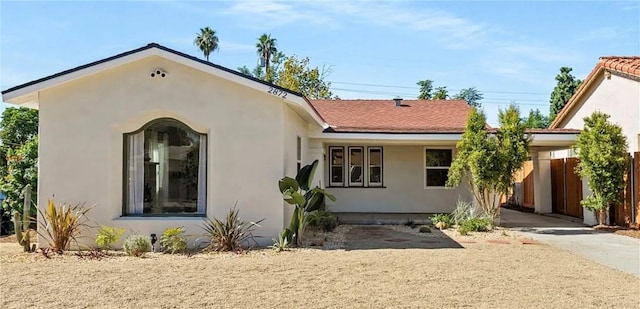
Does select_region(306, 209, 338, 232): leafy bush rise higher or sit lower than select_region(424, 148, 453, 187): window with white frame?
lower

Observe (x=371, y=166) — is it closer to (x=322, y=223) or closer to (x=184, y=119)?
(x=322, y=223)

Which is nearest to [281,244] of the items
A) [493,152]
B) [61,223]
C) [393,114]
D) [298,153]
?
[298,153]

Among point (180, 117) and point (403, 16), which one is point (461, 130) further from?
point (180, 117)

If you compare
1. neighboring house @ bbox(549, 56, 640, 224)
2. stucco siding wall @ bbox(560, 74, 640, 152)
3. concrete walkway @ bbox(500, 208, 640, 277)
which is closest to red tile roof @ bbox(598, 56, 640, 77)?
neighboring house @ bbox(549, 56, 640, 224)

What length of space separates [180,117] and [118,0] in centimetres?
304

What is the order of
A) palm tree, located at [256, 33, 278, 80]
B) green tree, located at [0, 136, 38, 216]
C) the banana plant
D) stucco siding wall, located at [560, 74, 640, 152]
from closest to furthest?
the banana plant < green tree, located at [0, 136, 38, 216] < stucco siding wall, located at [560, 74, 640, 152] < palm tree, located at [256, 33, 278, 80]

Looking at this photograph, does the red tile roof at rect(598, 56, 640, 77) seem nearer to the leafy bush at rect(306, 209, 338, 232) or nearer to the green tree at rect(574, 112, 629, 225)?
the green tree at rect(574, 112, 629, 225)

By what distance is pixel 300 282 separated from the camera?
7.78m

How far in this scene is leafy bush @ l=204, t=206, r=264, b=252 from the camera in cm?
1070

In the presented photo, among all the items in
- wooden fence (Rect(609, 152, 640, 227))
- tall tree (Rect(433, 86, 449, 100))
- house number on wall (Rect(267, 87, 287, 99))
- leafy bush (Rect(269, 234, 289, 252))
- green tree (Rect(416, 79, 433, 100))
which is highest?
green tree (Rect(416, 79, 433, 100))

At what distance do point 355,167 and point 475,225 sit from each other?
234 inches

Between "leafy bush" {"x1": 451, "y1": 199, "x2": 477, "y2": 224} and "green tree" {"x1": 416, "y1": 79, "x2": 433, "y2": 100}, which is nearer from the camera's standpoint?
"leafy bush" {"x1": 451, "y1": 199, "x2": 477, "y2": 224}

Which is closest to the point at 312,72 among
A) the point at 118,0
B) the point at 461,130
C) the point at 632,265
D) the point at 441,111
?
the point at 441,111

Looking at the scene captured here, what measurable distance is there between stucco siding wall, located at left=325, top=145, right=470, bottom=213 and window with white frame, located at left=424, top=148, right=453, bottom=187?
0.17m
